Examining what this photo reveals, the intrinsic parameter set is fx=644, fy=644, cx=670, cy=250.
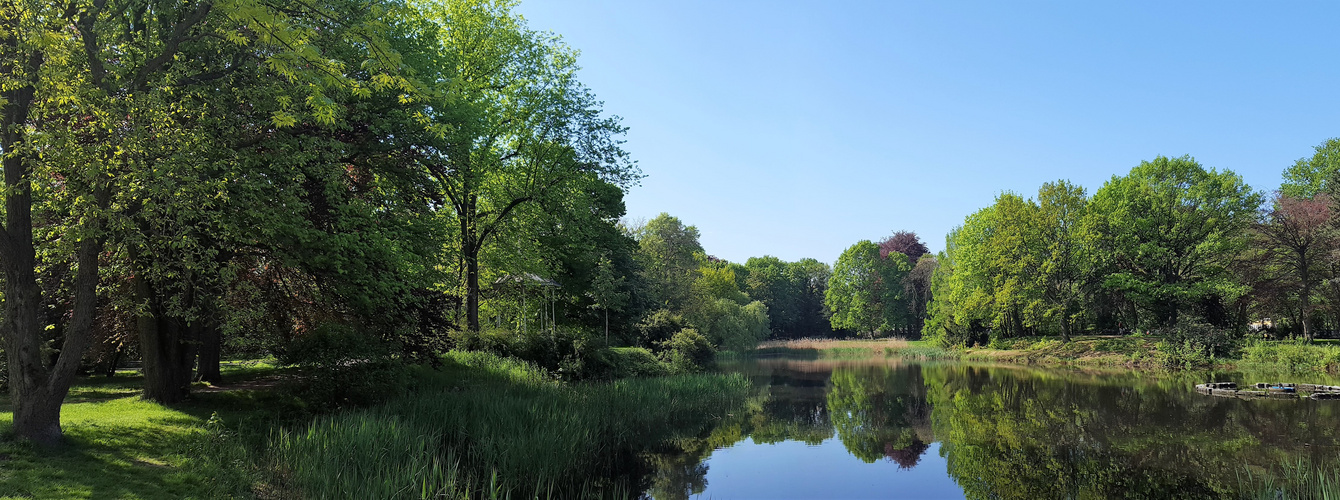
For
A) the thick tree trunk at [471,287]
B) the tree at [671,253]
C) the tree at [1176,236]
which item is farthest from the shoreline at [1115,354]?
the thick tree trunk at [471,287]

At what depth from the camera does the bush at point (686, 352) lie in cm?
2719

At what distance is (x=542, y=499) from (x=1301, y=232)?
3771 centimetres

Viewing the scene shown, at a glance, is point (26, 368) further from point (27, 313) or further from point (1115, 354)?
point (1115, 354)

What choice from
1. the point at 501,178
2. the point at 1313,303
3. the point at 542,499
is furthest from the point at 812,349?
the point at 542,499

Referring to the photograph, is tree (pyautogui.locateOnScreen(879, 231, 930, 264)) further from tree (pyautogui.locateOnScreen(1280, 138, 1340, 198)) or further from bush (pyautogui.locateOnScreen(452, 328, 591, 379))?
bush (pyautogui.locateOnScreen(452, 328, 591, 379))

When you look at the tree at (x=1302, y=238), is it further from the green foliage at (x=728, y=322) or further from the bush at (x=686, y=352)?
the green foliage at (x=728, y=322)

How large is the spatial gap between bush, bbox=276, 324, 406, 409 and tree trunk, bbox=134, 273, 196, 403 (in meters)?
2.10

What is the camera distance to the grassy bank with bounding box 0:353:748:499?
23.7 ft

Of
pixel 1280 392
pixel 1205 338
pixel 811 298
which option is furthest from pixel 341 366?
pixel 811 298

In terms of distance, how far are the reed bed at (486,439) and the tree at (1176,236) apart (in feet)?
98.8

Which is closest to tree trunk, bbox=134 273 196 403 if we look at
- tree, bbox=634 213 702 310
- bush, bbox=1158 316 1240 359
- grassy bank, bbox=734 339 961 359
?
tree, bbox=634 213 702 310

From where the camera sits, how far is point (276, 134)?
35.5 ft

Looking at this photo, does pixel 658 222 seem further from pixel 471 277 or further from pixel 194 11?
pixel 194 11

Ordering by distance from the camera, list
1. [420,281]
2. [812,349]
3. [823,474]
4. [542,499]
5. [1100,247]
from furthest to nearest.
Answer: [812,349]
[1100,247]
[420,281]
[823,474]
[542,499]
